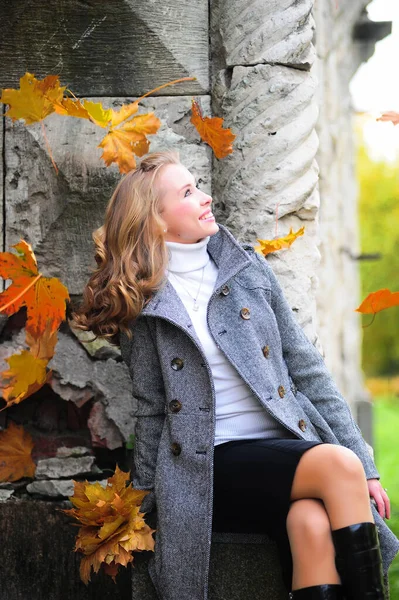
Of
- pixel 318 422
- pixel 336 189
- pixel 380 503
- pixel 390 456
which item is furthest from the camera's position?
pixel 390 456

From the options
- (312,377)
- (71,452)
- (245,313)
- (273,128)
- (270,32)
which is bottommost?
(71,452)

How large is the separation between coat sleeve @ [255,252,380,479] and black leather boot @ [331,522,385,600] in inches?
16.5

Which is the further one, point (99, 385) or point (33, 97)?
point (99, 385)

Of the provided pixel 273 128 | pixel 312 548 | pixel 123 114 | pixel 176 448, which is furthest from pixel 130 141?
pixel 312 548

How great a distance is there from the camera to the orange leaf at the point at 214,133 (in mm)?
2726

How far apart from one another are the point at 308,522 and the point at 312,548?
58mm

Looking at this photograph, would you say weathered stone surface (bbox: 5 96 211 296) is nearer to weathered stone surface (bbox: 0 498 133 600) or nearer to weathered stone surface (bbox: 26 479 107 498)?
weathered stone surface (bbox: 26 479 107 498)

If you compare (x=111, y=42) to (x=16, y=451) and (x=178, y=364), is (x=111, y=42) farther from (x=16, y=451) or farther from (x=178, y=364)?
(x=16, y=451)

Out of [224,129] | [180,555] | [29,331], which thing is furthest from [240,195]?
[180,555]

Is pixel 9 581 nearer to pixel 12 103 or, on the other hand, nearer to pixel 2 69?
pixel 12 103

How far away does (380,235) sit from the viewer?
18422 millimetres

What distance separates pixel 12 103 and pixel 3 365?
2.89 ft

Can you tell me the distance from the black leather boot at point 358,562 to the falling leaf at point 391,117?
138 centimetres

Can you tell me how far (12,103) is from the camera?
2600 mm
